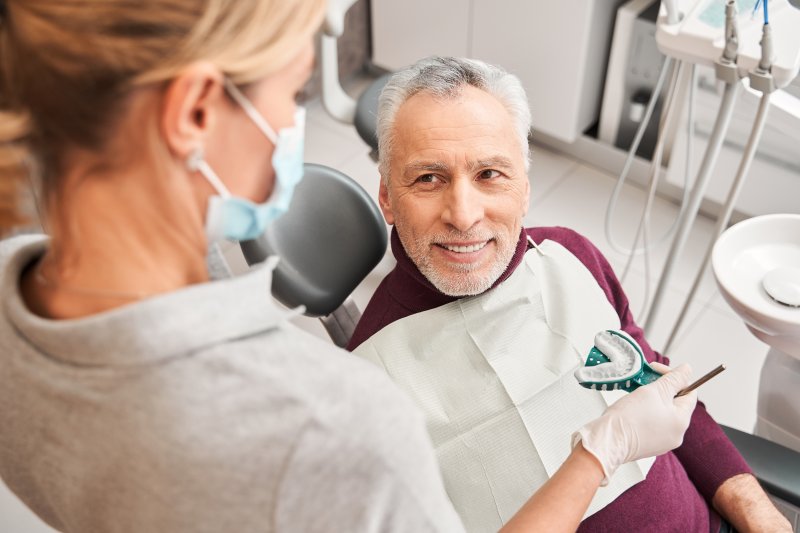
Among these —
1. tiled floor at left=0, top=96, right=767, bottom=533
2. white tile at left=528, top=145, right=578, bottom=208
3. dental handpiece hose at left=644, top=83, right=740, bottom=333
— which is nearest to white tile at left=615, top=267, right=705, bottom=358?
tiled floor at left=0, top=96, right=767, bottom=533

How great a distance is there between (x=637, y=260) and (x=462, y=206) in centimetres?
146

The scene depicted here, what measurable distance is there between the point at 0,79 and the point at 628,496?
1.11 meters

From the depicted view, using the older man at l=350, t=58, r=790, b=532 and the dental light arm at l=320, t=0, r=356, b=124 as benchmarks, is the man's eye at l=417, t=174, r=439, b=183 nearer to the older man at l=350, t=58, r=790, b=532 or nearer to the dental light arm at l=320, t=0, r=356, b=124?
the older man at l=350, t=58, r=790, b=532

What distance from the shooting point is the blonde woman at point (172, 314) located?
23.3 inches

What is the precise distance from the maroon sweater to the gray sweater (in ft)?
2.22

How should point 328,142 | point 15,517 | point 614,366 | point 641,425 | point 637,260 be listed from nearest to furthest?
point 641,425 → point 614,366 → point 15,517 → point 637,260 → point 328,142

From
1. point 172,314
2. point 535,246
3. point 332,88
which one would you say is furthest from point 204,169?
point 332,88

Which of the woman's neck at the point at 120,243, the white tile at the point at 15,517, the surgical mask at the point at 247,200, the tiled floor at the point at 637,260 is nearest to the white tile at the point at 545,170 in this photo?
the tiled floor at the point at 637,260

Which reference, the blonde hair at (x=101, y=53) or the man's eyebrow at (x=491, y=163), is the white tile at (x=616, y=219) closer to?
the man's eyebrow at (x=491, y=163)

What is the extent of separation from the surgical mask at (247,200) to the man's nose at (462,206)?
0.52 metres

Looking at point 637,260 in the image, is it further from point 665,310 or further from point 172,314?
point 172,314

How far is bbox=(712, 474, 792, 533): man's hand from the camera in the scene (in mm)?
1250

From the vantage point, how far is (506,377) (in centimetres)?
131

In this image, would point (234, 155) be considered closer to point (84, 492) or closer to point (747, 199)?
point (84, 492)
